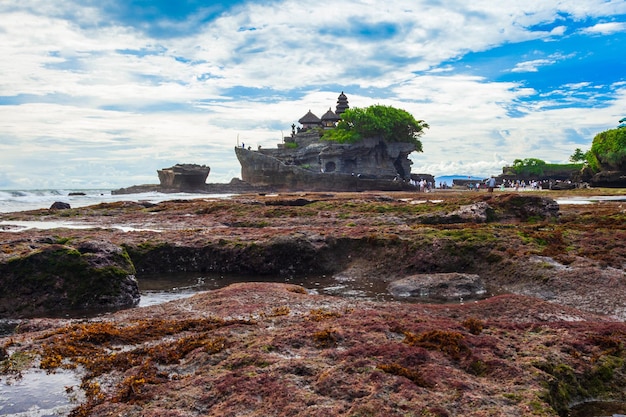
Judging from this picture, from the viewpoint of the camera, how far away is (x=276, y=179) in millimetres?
89062

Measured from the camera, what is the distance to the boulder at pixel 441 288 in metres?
12.6

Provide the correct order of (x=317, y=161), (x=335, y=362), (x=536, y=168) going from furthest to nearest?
(x=536, y=168) < (x=317, y=161) < (x=335, y=362)

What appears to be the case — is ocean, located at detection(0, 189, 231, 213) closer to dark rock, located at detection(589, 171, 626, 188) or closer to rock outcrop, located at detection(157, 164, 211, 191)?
rock outcrop, located at detection(157, 164, 211, 191)

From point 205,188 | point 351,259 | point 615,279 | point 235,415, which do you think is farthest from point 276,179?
point 235,415

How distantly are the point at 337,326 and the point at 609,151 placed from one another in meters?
70.4

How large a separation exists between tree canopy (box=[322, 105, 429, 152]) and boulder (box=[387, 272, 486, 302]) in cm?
7942

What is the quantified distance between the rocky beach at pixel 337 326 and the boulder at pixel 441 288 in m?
0.06

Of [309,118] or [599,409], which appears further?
[309,118]

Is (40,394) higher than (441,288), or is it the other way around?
(40,394)

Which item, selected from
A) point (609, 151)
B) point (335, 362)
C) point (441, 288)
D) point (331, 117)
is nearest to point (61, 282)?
point (335, 362)

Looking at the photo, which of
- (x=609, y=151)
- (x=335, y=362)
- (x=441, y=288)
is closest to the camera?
(x=335, y=362)

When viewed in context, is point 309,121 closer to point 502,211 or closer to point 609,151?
point 609,151

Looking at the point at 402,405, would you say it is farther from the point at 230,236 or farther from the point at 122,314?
the point at 230,236

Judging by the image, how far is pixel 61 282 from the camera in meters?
11.9
